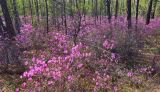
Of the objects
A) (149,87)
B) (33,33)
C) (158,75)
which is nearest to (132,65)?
(158,75)

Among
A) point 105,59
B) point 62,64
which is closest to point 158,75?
point 105,59

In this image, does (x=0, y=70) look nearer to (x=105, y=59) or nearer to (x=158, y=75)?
(x=105, y=59)

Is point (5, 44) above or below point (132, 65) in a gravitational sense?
above

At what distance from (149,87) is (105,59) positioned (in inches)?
72.0

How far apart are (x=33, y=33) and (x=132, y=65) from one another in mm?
6214

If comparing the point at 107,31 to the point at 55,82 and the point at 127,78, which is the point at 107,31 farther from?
the point at 55,82

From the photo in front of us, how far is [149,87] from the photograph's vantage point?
392 inches

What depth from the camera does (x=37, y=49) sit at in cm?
1473

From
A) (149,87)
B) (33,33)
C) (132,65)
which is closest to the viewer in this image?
(149,87)

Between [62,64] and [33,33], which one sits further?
[33,33]

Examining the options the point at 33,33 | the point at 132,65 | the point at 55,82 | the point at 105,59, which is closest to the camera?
the point at 55,82

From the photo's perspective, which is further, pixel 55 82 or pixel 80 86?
pixel 80 86

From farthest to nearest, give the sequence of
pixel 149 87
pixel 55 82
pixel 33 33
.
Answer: pixel 33 33
pixel 149 87
pixel 55 82

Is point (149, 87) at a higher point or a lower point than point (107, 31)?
lower
